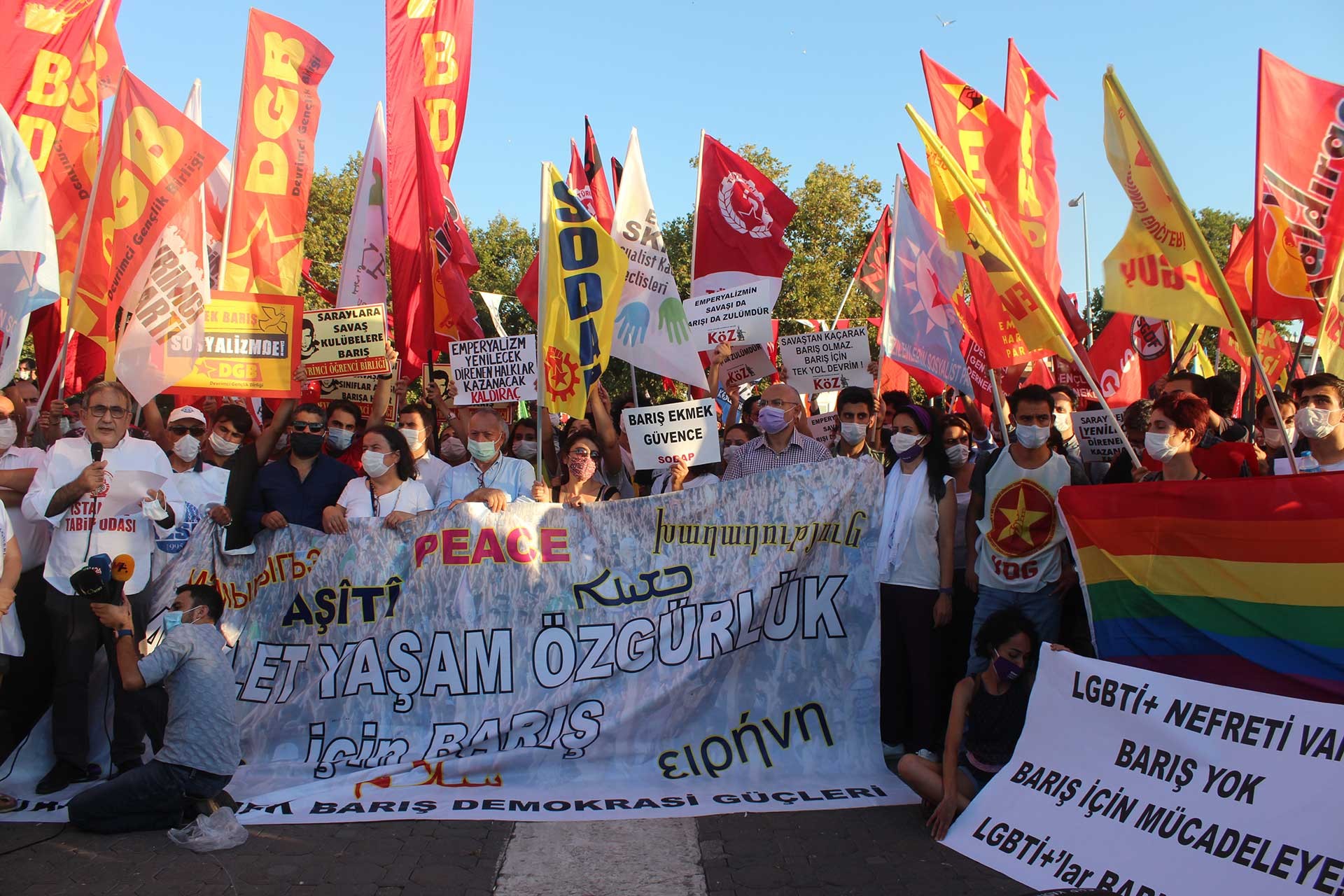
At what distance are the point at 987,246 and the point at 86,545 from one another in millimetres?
5156

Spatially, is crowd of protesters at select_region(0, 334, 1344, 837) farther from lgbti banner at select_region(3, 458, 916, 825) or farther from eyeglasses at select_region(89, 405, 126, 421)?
lgbti banner at select_region(3, 458, 916, 825)

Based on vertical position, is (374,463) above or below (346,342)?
below

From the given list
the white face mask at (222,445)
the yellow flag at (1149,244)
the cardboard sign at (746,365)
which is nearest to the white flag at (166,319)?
the white face mask at (222,445)

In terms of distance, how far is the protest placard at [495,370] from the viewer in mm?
7332

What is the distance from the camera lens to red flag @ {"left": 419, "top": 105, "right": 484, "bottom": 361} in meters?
8.97

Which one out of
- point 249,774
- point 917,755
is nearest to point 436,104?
point 249,774

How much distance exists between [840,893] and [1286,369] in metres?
10.6

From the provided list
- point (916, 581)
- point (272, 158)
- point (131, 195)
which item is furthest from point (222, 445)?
point (916, 581)

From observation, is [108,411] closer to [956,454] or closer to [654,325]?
[654,325]

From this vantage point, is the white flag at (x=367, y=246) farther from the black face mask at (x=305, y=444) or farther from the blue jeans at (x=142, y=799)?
the blue jeans at (x=142, y=799)

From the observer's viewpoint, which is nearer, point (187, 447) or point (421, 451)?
point (187, 447)

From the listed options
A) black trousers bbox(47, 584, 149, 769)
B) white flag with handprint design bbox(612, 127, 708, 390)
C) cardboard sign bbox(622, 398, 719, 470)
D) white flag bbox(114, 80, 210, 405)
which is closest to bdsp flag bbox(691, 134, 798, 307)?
white flag with handprint design bbox(612, 127, 708, 390)

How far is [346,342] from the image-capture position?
808cm

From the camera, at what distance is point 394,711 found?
587 centimetres
